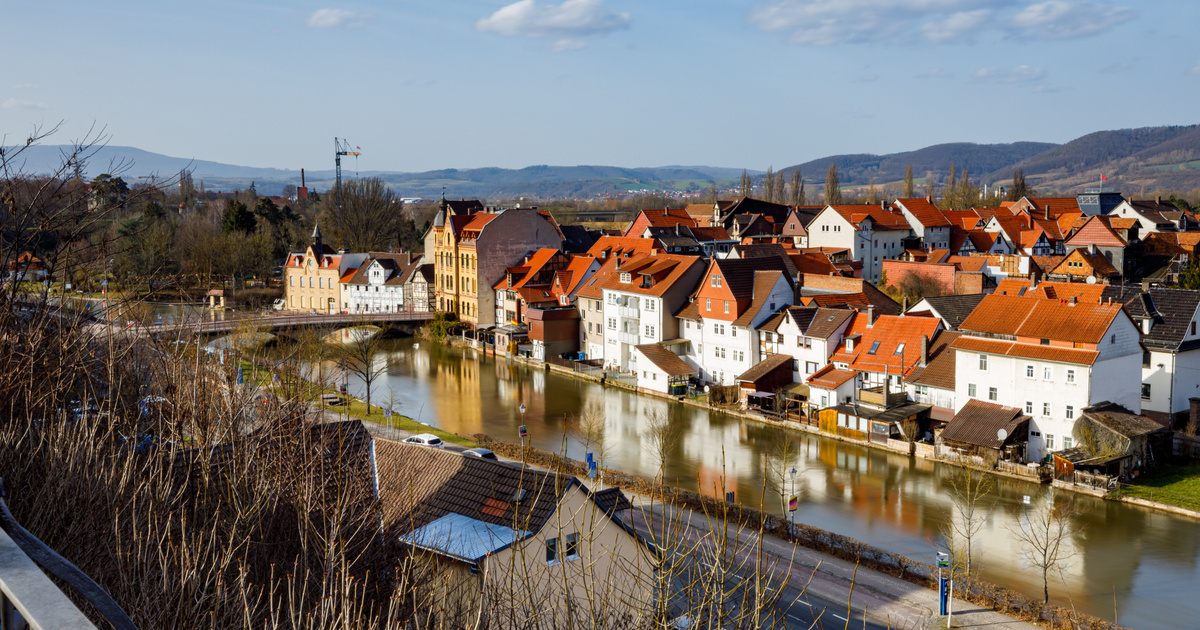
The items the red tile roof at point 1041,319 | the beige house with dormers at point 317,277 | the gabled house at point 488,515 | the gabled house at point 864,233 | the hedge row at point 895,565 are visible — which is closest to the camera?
the gabled house at point 488,515

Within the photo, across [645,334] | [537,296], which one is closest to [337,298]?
[537,296]

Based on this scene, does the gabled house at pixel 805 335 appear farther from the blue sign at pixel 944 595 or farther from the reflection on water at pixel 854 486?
the blue sign at pixel 944 595

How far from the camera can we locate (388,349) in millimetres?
36812

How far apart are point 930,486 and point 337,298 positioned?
31852 mm

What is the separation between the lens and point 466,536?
9.46 metres

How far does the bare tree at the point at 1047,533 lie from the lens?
1440 cm

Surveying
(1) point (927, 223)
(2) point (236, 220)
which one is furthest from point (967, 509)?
(2) point (236, 220)

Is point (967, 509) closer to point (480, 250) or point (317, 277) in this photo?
point (480, 250)

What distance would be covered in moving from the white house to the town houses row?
4 cm

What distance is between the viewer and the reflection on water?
14.3 m

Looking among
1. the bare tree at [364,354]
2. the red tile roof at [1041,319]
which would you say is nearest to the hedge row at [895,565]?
the red tile roof at [1041,319]

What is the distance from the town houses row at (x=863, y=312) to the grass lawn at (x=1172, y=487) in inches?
19.8

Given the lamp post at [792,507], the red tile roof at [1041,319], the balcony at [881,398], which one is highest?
the red tile roof at [1041,319]

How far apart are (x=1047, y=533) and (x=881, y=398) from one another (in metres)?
8.32
